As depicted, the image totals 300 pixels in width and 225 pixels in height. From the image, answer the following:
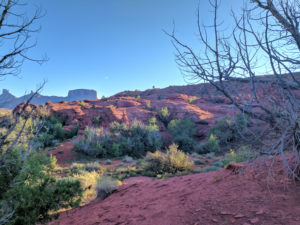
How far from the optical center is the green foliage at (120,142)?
38.6 ft

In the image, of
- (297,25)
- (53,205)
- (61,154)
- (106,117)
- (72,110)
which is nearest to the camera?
(297,25)

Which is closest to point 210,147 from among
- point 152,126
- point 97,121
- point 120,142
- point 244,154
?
point 152,126

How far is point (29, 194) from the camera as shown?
9.75 ft

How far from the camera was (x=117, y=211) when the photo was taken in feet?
12.8

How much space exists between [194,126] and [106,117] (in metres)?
8.35

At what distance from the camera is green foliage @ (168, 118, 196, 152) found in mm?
14005

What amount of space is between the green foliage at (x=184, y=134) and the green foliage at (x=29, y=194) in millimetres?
10961

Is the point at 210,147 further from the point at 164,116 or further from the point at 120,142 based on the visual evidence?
the point at 164,116

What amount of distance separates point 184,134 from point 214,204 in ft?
41.0

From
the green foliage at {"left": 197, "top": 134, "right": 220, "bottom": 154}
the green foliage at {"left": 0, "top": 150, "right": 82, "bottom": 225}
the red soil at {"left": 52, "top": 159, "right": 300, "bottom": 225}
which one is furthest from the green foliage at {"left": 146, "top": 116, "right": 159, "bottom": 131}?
the green foliage at {"left": 0, "top": 150, "right": 82, "bottom": 225}

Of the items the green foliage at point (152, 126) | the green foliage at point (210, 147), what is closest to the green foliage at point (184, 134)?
the green foliage at point (210, 147)

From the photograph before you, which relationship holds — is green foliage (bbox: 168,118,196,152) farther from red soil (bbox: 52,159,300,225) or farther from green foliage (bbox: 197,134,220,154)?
red soil (bbox: 52,159,300,225)

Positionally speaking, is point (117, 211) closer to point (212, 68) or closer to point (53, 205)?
point (53, 205)

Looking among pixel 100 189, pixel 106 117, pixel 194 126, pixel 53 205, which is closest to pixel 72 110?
pixel 106 117
